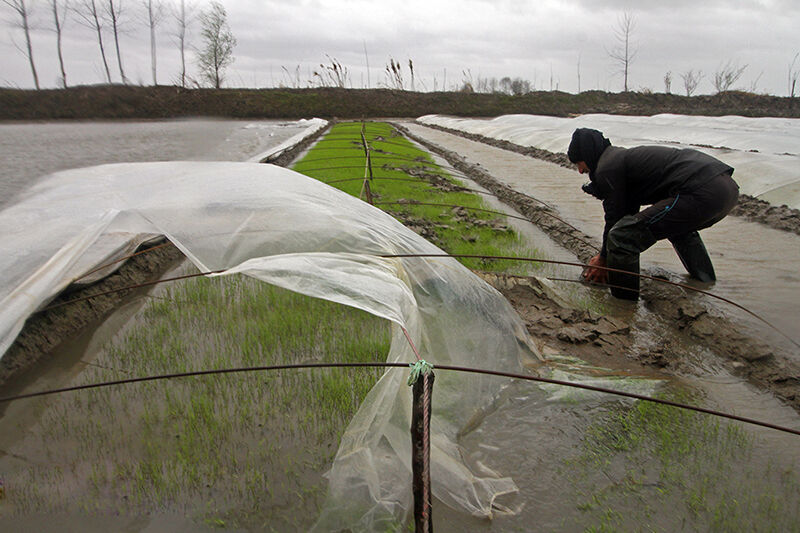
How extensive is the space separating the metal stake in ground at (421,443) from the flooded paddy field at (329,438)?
264 mm

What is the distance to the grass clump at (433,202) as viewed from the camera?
448 cm

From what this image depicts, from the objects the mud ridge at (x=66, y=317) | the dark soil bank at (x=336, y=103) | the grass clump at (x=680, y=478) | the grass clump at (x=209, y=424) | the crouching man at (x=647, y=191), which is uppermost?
the dark soil bank at (x=336, y=103)

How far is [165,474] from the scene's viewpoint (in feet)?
6.14

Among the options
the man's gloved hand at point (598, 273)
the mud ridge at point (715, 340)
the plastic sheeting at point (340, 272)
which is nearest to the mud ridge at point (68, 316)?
the plastic sheeting at point (340, 272)

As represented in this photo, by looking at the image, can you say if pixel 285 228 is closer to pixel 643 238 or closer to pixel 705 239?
pixel 643 238

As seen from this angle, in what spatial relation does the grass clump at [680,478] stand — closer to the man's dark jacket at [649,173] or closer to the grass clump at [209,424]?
the grass clump at [209,424]

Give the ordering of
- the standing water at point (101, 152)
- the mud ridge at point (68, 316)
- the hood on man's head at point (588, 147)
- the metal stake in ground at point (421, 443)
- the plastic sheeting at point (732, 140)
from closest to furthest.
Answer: the metal stake in ground at point (421, 443)
the mud ridge at point (68, 316)
the hood on man's head at point (588, 147)
the plastic sheeting at point (732, 140)
the standing water at point (101, 152)

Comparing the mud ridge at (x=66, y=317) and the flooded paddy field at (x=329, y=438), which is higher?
the mud ridge at (x=66, y=317)

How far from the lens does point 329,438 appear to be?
2.07 metres

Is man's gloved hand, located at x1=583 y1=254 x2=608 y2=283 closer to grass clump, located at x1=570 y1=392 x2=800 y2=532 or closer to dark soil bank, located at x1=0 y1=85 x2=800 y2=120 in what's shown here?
grass clump, located at x1=570 y1=392 x2=800 y2=532

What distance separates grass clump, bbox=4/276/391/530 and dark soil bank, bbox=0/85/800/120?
88.8 ft

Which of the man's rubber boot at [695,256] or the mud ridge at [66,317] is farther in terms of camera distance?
the man's rubber boot at [695,256]

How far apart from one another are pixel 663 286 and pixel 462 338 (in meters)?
2.13

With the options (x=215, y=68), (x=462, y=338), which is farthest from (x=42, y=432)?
(x=215, y=68)
